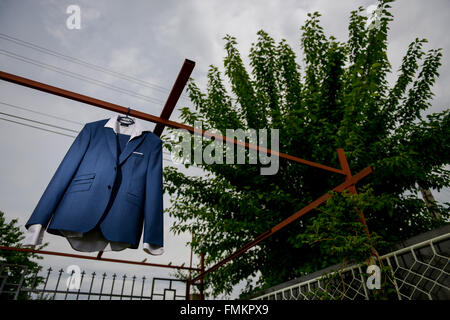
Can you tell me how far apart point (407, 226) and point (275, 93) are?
392 cm

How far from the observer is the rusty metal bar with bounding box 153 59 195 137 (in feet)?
6.16

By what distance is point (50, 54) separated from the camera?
8.71 metres

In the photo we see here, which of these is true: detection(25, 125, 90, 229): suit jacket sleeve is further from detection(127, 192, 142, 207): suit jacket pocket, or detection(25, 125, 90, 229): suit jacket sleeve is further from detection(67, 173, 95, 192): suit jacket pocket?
detection(127, 192, 142, 207): suit jacket pocket

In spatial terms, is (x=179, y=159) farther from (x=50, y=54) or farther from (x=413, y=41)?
(x=50, y=54)

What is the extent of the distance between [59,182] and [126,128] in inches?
32.3

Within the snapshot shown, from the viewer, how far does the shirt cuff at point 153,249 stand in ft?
5.07

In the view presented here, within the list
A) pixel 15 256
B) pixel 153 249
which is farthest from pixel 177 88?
pixel 15 256

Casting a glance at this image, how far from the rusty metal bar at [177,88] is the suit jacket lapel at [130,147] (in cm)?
26

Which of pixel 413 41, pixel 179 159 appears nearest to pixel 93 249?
pixel 179 159
